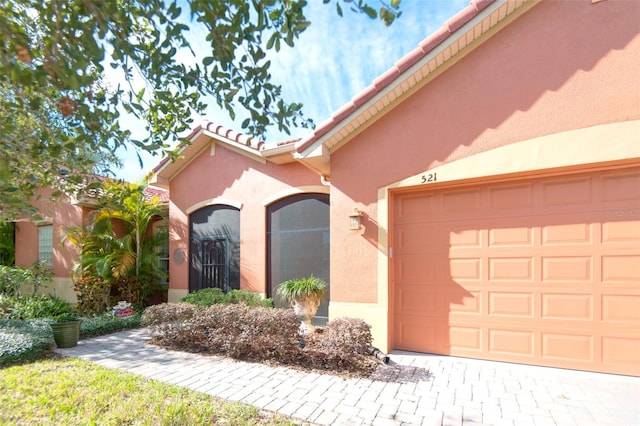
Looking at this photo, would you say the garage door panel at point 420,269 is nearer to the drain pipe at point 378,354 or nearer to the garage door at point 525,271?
the garage door at point 525,271

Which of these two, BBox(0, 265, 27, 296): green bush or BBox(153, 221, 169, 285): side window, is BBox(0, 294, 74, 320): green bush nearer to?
BBox(0, 265, 27, 296): green bush

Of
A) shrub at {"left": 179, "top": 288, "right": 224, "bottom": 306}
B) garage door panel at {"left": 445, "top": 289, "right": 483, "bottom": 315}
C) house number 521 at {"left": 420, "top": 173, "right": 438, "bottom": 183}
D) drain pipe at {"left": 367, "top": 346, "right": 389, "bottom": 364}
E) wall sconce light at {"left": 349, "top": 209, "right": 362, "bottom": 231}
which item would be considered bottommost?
drain pipe at {"left": 367, "top": 346, "right": 389, "bottom": 364}

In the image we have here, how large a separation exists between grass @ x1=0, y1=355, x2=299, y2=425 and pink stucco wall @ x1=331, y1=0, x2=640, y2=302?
319 cm

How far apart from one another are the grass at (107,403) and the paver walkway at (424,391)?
34 cm

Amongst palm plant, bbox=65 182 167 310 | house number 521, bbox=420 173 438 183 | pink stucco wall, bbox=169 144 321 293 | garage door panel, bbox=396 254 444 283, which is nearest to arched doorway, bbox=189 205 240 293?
pink stucco wall, bbox=169 144 321 293

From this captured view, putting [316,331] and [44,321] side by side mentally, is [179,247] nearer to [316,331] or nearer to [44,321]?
[44,321]

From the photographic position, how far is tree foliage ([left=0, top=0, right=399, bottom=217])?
282cm

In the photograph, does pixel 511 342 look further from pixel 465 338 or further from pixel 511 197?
pixel 511 197

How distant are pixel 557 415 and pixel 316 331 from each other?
4.09 meters

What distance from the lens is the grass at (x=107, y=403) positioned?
416 centimetres

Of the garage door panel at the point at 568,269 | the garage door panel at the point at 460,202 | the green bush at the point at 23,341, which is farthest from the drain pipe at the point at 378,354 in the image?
the green bush at the point at 23,341

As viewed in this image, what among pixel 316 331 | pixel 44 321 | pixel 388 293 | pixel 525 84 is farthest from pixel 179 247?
pixel 525 84

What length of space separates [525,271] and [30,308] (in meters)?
13.0

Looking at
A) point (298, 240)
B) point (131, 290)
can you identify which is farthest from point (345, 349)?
point (131, 290)
